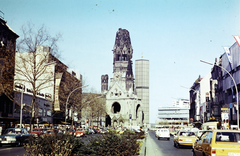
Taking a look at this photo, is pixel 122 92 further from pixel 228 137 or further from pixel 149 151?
pixel 228 137

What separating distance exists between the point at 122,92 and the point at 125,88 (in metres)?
10.5

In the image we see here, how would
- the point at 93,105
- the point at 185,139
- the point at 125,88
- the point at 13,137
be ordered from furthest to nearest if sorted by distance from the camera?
the point at 125,88 < the point at 93,105 < the point at 13,137 < the point at 185,139

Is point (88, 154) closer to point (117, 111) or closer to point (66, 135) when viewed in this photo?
point (66, 135)

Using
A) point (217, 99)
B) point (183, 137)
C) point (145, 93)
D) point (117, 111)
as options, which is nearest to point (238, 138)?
point (183, 137)

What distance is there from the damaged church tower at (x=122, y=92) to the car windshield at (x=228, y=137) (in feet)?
398

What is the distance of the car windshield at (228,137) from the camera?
11453 mm

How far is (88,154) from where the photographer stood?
1031cm

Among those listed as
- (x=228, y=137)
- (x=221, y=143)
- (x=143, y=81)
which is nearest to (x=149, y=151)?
(x=228, y=137)

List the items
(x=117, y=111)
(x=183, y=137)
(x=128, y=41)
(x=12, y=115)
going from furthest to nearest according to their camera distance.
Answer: (x=128, y=41), (x=117, y=111), (x=12, y=115), (x=183, y=137)

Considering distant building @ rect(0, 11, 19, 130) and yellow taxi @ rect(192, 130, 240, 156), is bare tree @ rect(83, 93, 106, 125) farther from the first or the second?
yellow taxi @ rect(192, 130, 240, 156)

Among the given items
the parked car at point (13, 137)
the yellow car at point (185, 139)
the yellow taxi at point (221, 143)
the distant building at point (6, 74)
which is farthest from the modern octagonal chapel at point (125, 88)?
the yellow taxi at point (221, 143)

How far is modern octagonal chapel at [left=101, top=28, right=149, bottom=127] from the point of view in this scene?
144m

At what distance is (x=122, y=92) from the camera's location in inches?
5851

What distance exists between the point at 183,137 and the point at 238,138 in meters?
13.9
